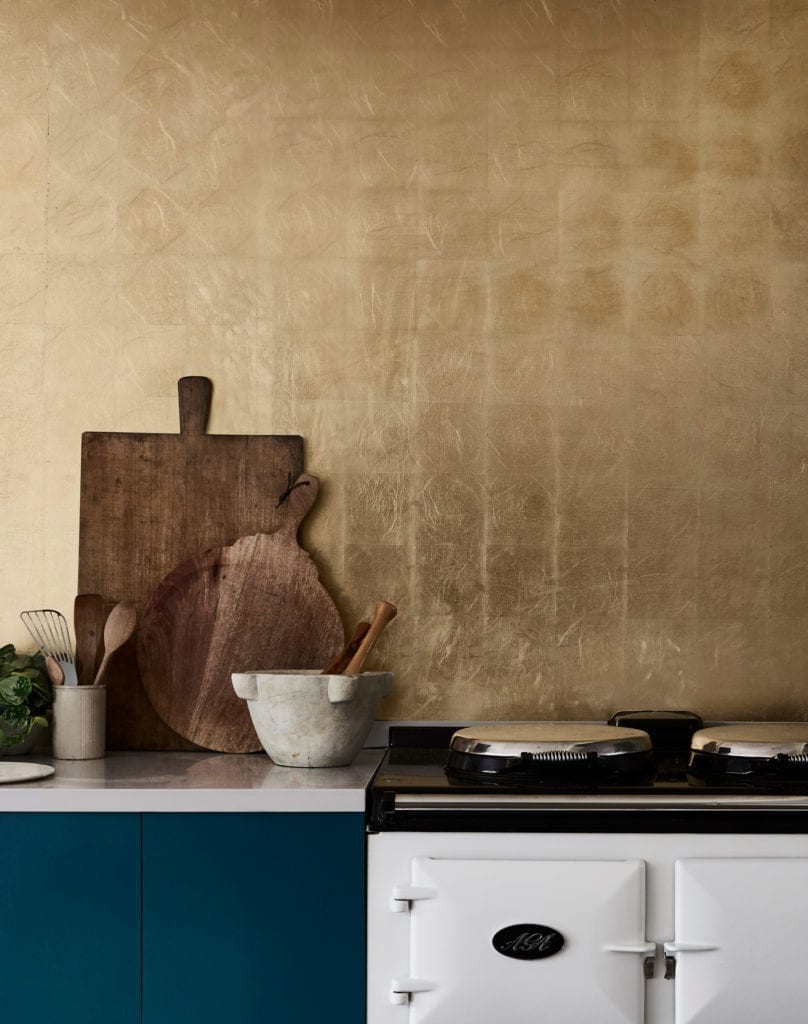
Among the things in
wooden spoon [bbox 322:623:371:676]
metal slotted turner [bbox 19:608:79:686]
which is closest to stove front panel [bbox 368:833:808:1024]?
wooden spoon [bbox 322:623:371:676]

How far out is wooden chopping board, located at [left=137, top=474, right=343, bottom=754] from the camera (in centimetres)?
201

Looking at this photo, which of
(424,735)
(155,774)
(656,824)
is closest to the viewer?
(656,824)

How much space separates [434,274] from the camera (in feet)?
6.88

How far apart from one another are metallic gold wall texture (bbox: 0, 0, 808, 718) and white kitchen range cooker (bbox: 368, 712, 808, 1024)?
58 cm

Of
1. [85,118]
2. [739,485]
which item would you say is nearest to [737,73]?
[739,485]

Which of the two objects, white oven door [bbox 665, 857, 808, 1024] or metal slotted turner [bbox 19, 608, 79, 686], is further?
metal slotted turner [bbox 19, 608, 79, 686]

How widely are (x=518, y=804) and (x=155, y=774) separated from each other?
598 millimetres

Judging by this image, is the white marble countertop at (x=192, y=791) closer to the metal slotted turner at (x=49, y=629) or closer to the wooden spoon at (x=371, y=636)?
the wooden spoon at (x=371, y=636)

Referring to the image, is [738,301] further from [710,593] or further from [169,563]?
[169,563]

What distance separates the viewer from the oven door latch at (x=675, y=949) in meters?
1.47

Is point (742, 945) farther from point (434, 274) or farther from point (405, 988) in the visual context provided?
point (434, 274)

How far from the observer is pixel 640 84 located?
211 centimetres

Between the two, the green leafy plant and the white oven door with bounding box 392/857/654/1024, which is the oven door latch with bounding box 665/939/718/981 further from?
the green leafy plant

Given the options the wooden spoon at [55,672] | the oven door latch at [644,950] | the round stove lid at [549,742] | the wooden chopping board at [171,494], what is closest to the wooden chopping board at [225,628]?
the wooden chopping board at [171,494]
